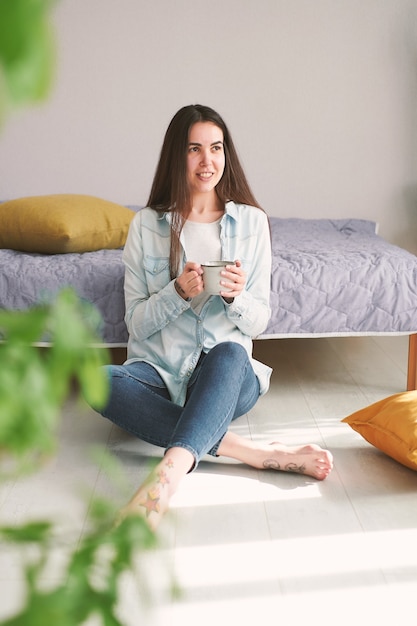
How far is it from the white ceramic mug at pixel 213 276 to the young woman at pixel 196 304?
15mm

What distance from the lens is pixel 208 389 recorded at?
70.7 inches

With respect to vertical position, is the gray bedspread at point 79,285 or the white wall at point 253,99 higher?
the white wall at point 253,99

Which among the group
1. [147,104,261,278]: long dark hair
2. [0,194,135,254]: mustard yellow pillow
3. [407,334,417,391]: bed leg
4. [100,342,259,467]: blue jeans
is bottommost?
[407,334,417,391]: bed leg

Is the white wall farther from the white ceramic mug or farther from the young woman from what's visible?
the white ceramic mug

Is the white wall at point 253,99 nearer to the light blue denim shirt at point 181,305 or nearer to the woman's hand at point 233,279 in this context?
the light blue denim shirt at point 181,305

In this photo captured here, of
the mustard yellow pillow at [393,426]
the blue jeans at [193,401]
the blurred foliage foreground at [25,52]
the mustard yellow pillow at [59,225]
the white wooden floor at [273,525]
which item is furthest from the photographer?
the mustard yellow pillow at [59,225]

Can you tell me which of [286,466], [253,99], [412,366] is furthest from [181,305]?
[253,99]

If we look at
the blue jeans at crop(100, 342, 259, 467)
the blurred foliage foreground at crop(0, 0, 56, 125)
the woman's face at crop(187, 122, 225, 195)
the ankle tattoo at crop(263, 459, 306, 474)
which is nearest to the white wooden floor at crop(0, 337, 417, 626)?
the ankle tattoo at crop(263, 459, 306, 474)

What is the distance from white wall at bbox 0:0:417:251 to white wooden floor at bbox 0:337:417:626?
1.82m

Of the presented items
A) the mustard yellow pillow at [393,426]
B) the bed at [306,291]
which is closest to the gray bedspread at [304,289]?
the bed at [306,291]

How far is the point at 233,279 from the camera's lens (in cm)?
185

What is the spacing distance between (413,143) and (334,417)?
216cm

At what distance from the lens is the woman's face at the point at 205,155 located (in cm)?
203

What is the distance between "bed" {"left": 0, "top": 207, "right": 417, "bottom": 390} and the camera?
2393 mm
